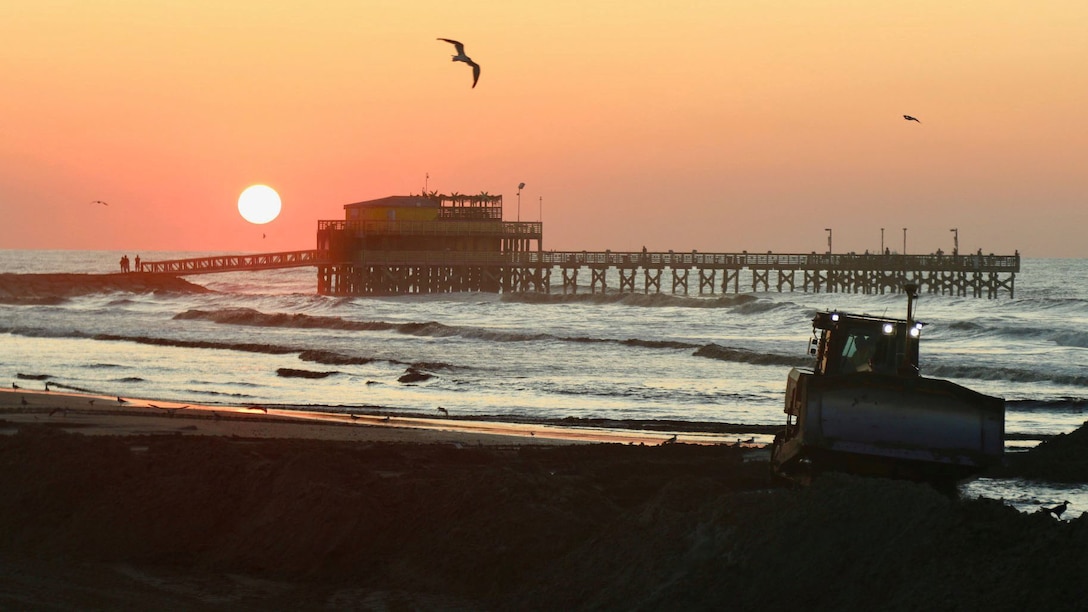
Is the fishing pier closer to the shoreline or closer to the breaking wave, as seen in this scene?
the breaking wave

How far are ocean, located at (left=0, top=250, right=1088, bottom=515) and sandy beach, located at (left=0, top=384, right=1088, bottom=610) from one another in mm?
4762

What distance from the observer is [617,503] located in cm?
1252

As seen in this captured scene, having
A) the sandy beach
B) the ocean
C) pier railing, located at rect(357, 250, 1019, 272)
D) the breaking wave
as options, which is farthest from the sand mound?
pier railing, located at rect(357, 250, 1019, 272)

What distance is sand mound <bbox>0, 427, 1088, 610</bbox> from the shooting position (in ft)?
26.5

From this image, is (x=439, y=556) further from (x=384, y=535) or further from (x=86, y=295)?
(x=86, y=295)

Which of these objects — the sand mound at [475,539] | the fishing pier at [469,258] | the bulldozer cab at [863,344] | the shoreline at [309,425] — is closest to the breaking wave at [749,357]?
the shoreline at [309,425]

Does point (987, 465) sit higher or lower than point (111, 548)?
higher

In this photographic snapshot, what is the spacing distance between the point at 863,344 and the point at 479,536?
412 cm

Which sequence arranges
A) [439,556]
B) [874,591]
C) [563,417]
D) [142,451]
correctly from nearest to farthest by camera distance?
[874,591], [439,556], [142,451], [563,417]

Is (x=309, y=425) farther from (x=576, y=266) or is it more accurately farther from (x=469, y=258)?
(x=576, y=266)

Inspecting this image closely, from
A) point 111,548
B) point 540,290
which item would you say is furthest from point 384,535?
point 540,290

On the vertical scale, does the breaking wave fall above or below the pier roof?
below

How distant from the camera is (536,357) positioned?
36844 mm

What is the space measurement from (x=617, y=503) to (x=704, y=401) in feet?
40.7
